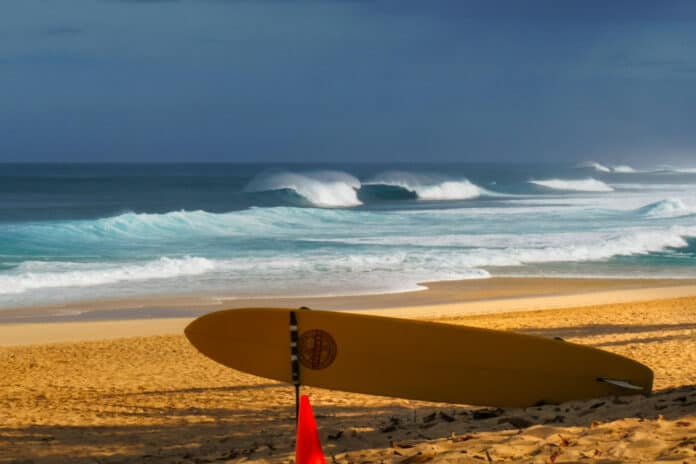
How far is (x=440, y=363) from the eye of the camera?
673cm

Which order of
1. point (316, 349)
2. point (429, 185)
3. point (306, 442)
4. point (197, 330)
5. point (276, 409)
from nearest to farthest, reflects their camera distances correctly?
point (306, 442), point (316, 349), point (197, 330), point (276, 409), point (429, 185)

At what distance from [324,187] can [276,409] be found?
4625 centimetres

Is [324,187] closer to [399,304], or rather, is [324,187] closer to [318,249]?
[318,249]

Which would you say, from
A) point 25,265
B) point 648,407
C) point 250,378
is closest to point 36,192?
point 25,265

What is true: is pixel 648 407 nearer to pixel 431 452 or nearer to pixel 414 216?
pixel 431 452

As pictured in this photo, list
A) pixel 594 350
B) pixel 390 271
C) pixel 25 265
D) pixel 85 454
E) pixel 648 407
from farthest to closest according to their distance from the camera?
pixel 25 265
pixel 390 271
pixel 594 350
pixel 85 454
pixel 648 407

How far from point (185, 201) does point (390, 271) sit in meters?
39.6

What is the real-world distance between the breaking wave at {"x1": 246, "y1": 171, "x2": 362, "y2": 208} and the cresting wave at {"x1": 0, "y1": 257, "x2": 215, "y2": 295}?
29.9 m

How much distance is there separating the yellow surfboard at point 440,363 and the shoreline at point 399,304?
604cm

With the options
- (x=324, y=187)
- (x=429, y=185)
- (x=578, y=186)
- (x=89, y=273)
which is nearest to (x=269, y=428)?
(x=89, y=273)

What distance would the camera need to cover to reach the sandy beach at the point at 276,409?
16.5 feet

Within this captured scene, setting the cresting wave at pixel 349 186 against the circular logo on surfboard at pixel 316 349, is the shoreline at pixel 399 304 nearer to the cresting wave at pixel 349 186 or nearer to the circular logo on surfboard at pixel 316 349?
the circular logo on surfboard at pixel 316 349

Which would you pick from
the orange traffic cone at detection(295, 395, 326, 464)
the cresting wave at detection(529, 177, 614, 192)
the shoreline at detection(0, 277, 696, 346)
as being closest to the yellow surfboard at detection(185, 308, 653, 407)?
the orange traffic cone at detection(295, 395, 326, 464)

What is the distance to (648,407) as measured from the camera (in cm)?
584
